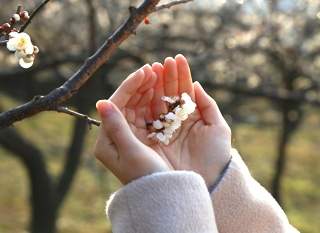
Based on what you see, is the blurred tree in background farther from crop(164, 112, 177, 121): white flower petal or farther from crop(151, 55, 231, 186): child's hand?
crop(164, 112, 177, 121): white flower petal

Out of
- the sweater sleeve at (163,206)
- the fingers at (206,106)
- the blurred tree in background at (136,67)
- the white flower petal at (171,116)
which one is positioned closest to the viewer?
the sweater sleeve at (163,206)

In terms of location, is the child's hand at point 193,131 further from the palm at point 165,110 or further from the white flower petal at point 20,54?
the white flower petal at point 20,54

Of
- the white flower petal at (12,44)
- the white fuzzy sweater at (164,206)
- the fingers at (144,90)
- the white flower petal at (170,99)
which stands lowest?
the white fuzzy sweater at (164,206)

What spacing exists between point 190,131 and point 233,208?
168 mm

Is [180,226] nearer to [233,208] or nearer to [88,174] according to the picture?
[233,208]

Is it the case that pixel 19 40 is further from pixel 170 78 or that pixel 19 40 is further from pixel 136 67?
pixel 136 67

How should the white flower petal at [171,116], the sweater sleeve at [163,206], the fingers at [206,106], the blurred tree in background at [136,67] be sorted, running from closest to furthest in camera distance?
the sweater sleeve at [163,206], the white flower petal at [171,116], the fingers at [206,106], the blurred tree in background at [136,67]

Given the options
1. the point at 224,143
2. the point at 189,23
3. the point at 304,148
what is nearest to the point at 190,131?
the point at 224,143

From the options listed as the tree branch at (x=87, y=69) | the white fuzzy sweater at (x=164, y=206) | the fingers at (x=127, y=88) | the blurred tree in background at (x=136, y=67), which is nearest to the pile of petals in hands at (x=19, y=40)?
the tree branch at (x=87, y=69)

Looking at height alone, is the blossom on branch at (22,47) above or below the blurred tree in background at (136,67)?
above

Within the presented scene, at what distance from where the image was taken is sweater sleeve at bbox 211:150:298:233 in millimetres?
1272

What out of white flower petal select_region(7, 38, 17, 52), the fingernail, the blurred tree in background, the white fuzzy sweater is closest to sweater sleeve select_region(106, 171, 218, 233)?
the white fuzzy sweater

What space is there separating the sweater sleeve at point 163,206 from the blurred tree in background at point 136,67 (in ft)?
6.64

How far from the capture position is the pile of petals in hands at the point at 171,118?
1.23 meters
